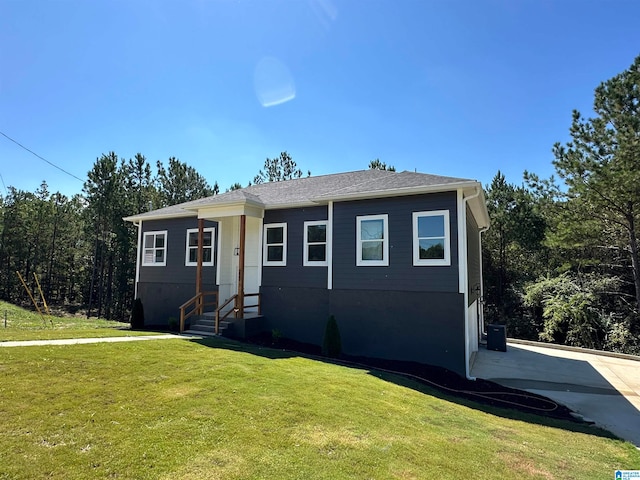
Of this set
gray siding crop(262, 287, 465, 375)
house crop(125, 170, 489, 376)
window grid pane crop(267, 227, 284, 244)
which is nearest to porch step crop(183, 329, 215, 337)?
house crop(125, 170, 489, 376)

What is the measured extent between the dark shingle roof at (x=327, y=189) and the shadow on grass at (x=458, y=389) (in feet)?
14.5

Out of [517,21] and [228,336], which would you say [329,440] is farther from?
[517,21]

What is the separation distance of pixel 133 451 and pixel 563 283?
17.4m

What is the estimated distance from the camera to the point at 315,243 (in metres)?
10.8

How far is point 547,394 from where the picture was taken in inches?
293

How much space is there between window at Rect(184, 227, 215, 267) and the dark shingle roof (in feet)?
2.82

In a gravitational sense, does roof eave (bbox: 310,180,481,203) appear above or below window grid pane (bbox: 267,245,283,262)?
above

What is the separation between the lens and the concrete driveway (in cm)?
630

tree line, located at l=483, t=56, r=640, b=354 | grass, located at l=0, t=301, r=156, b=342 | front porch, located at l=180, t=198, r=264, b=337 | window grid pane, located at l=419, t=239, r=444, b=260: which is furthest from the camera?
tree line, located at l=483, t=56, r=640, b=354

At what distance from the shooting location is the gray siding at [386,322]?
8523 mm

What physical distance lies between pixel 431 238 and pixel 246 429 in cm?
665

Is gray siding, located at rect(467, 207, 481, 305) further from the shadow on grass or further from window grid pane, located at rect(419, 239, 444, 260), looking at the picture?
the shadow on grass

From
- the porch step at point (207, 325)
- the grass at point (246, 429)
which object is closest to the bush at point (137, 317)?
the porch step at point (207, 325)

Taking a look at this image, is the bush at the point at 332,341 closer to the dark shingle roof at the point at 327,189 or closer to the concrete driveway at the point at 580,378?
the concrete driveway at the point at 580,378
